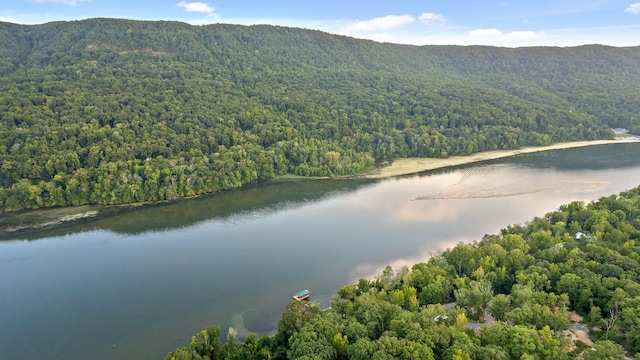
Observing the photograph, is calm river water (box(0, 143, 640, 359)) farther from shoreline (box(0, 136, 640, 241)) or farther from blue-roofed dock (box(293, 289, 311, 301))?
shoreline (box(0, 136, 640, 241))

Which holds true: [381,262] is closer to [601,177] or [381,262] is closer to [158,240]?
[158,240]

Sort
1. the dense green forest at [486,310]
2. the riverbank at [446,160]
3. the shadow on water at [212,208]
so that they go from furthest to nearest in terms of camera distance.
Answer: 1. the riverbank at [446,160]
2. the shadow on water at [212,208]
3. the dense green forest at [486,310]

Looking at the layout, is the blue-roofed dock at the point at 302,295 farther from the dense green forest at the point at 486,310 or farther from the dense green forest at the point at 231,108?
the dense green forest at the point at 231,108

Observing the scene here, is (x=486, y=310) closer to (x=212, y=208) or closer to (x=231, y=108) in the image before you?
(x=212, y=208)

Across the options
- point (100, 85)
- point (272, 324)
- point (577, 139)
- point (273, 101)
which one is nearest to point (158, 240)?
point (272, 324)

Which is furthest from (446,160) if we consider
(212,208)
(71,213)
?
(71,213)

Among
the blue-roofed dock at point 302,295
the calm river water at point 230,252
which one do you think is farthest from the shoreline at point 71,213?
the blue-roofed dock at point 302,295

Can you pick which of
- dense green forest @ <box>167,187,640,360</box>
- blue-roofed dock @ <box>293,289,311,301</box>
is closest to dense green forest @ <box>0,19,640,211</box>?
blue-roofed dock @ <box>293,289,311,301</box>
